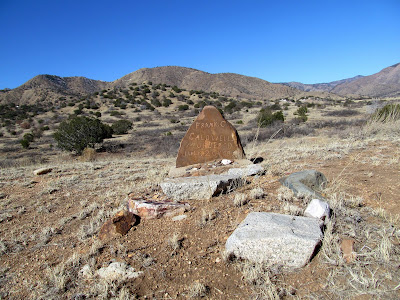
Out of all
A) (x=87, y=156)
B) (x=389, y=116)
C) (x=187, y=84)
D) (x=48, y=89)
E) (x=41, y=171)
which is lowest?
(x=87, y=156)

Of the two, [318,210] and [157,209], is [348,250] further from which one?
[157,209]

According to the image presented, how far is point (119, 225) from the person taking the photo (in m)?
3.44

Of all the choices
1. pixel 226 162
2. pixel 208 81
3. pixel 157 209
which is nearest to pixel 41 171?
pixel 226 162

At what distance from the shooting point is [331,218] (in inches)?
111

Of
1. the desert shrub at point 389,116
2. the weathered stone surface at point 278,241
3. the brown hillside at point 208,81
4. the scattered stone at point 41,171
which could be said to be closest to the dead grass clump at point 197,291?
the weathered stone surface at point 278,241

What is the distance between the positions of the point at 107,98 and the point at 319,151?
1520 inches

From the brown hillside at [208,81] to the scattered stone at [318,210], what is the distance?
61829 millimetres

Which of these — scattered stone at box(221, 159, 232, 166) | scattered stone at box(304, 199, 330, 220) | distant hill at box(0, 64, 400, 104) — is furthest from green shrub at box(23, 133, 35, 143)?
distant hill at box(0, 64, 400, 104)

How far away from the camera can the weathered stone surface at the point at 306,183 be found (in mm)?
3605

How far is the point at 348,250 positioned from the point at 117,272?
2197 mm

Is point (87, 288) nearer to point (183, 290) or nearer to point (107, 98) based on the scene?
point (183, 290)

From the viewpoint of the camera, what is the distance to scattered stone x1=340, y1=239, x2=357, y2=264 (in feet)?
7.48

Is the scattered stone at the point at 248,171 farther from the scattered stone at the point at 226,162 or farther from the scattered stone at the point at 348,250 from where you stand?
the scattered stone at the point at 348,250

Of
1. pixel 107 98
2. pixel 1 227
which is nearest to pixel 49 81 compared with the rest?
pixel 107 98
